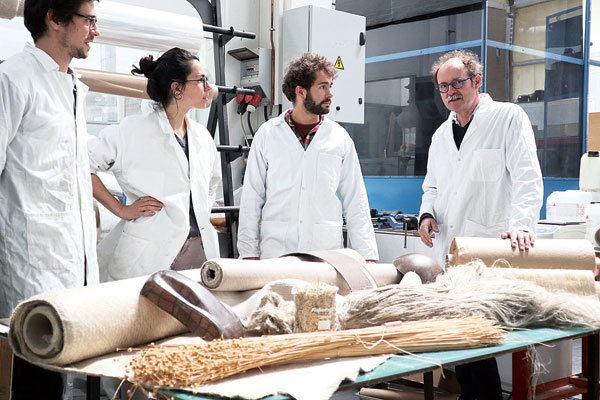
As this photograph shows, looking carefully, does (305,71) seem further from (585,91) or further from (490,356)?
(585,91)

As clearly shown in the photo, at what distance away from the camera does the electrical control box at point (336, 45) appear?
3887 mm

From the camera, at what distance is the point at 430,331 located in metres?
1.32

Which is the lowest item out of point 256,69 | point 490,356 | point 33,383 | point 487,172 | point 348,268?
point 33,383

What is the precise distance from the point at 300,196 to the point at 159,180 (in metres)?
0.64

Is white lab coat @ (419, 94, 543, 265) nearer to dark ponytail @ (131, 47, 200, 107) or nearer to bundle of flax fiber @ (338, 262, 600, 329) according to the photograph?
bundle of flax fiber @ (338, 262, 600, 329)

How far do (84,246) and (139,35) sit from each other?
146cm

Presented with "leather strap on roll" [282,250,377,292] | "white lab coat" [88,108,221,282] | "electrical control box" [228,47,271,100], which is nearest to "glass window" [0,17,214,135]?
"electrical control box" [228,47,271,100]

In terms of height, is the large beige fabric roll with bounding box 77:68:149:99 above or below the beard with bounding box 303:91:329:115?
above

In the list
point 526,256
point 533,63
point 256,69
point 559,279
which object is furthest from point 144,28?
point 533,63

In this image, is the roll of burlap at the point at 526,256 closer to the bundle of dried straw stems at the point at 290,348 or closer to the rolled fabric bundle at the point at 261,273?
the rolled fabric bundle at the point at 261,273

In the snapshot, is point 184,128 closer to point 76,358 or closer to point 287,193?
point 287,193

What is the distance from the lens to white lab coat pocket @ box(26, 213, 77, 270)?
6.44 feet

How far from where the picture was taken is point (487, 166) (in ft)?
8.80

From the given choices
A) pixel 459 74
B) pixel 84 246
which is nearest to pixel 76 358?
pixel 84 246
